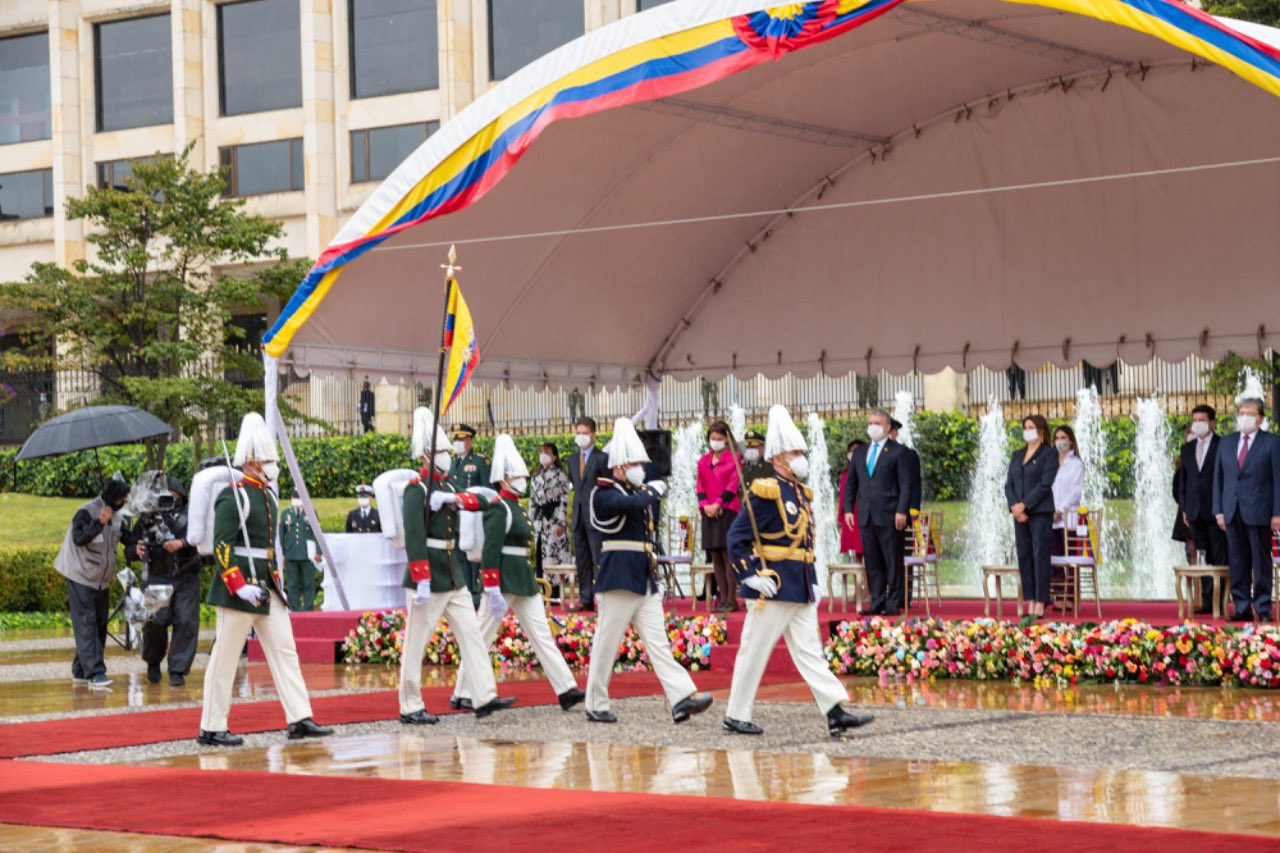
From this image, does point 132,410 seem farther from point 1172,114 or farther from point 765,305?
point 1172,114

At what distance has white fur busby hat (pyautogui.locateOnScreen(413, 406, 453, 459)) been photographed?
13.2m

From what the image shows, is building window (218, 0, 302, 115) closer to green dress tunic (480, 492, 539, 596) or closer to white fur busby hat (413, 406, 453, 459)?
white fur busby hat (413, 406, 453, 459)

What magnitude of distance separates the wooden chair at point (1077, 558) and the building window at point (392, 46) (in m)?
29.9

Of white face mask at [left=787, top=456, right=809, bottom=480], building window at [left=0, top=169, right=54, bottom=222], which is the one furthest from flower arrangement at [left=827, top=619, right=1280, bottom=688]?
building window at [left=0, top=169, right=54, bottom=222]

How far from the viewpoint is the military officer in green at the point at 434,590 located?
1252 cm

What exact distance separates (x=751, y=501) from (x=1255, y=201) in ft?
26.0

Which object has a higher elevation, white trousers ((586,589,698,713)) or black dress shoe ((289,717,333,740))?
white trousers ((586,589,698,713))

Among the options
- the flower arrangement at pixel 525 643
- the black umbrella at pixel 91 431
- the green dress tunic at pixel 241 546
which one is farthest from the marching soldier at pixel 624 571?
the black umbrella at pixel 91 431

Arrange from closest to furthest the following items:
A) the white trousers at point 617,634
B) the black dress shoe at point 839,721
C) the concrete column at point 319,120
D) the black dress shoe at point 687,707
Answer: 1. the black dress shoe at point 839,721
2. the black dress shoe at point 687,707
3. the white trousers at point 617,634
4. the concrete column at point 319,120

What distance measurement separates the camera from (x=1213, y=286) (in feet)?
57.0

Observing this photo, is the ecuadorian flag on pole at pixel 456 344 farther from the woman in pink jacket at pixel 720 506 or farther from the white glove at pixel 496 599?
the woman in pink jacket at pixel 720 506

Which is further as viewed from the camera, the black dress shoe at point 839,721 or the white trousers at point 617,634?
the white trousers at point 617,634

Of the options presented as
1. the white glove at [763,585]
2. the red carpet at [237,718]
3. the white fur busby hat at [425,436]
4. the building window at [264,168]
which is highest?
the building window at [264,168]

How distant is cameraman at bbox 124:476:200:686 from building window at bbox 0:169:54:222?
34433 millimetres
